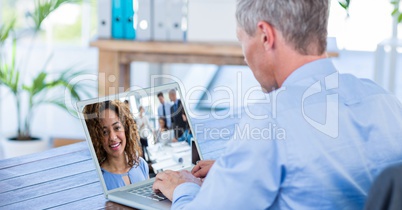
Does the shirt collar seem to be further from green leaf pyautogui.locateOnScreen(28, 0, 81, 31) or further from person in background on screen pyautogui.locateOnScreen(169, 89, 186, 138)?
green leaf pyautogui.locateOnScreen(28, 0, 81, 31)

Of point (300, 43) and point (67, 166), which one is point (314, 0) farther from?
point (67, 166)

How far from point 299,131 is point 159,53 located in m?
2.65

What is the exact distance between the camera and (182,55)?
3.94m

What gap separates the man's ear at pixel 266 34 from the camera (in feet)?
4.67

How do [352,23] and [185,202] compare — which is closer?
[185,202]

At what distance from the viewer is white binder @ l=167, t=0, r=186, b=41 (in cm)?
395

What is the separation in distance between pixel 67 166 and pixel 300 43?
836mm

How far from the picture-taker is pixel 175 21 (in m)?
3.97

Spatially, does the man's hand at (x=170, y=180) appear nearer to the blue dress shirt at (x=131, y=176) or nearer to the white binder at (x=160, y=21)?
the blue dress shirt at (x=131, y=176)

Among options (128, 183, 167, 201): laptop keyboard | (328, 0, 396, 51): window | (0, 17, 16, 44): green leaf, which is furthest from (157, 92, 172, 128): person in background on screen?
(328, 0, 396, 51): window

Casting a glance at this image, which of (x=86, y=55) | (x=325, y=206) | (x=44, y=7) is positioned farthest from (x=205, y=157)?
(x=86, y=55)

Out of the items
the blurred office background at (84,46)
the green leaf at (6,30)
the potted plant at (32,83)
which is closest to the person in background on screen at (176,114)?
the potted plant at (32,83)

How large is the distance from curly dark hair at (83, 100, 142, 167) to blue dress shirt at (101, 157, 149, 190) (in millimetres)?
16

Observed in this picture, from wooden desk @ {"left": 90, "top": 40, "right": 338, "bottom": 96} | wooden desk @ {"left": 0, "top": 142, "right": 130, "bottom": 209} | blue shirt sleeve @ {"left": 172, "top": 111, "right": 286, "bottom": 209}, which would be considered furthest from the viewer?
wooden desk @ {"left": 90, "top": 40, "right": 338, "bottom": 96}
